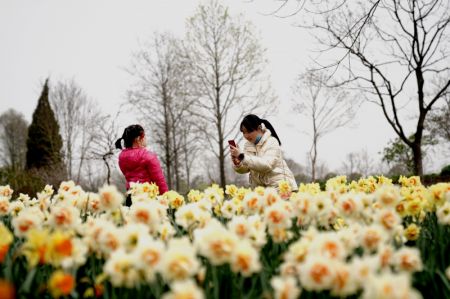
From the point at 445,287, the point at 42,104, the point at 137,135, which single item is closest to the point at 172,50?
the point at 42,104

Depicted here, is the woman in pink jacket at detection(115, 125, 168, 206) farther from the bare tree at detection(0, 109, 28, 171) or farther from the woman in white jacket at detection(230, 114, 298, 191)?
the bare tree at detection(0, 109, 28, 171)

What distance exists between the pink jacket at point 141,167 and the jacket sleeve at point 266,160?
4.04 feet

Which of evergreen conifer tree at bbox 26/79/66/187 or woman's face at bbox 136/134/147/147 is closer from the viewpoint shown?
woman's face at bbox 136/134/147/147

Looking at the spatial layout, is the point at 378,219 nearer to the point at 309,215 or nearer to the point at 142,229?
the point at 309,215

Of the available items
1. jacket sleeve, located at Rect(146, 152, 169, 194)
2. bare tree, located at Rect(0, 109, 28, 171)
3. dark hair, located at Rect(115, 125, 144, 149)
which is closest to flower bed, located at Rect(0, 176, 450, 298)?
jacket sleeve, located at Rect(146, 152, 169, 194)

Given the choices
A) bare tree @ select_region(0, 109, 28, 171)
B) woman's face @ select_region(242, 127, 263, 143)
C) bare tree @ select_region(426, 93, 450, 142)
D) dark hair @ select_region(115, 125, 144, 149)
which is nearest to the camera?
woman's face @ select_region(242, 127, 263, 143)

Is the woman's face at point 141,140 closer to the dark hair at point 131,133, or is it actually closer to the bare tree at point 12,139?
the dark hair at point 131,133

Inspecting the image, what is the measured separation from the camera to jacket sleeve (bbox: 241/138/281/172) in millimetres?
4109

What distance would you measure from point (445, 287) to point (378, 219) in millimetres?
417

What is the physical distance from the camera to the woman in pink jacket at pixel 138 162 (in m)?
4.71

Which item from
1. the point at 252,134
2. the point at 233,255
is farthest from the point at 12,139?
the point at 233,255

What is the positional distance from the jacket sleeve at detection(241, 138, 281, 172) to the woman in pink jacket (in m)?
1.21

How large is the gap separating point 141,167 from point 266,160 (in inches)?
64.8

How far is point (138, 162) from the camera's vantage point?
15.5ft
